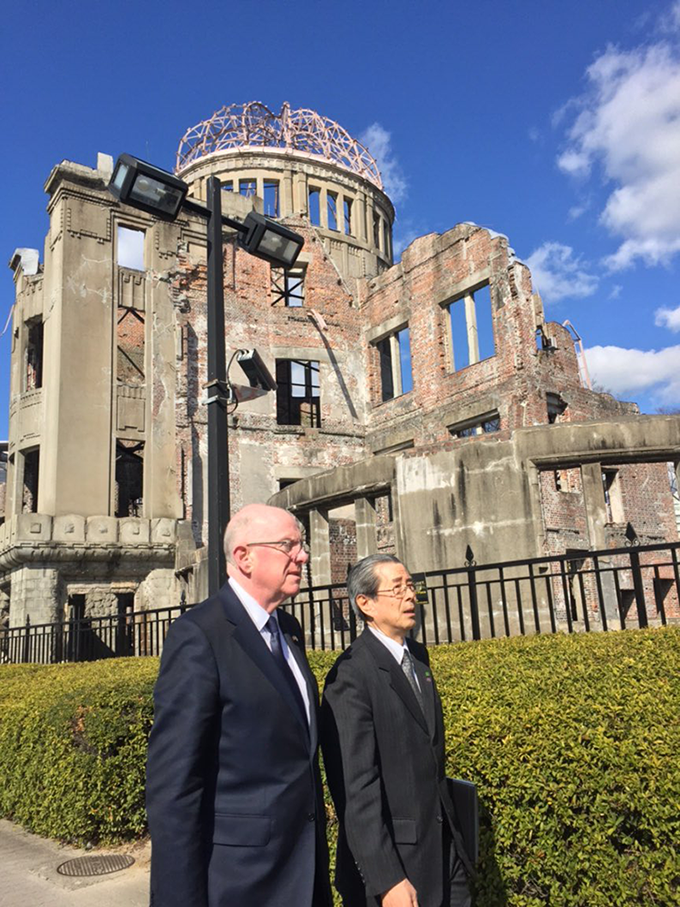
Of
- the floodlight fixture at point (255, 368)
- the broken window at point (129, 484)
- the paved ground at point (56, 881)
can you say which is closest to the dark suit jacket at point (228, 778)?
the paved ground at point (56, 881)

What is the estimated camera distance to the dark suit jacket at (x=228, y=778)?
7.12 ft

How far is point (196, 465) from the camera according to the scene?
80.8 feet

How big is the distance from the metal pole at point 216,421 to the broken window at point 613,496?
20.6 m

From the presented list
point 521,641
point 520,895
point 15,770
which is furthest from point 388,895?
point 15,770

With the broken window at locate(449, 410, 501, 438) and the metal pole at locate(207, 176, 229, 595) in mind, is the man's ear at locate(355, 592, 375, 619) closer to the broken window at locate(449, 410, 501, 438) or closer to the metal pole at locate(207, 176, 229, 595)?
the metal pole at locate(207, 176, 229, 595)

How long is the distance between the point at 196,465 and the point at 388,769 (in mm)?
22515

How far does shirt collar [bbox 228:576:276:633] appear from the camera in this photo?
258 cm

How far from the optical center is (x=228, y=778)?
2305 millimetres

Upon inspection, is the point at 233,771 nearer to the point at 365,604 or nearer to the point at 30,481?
the point at 365,604

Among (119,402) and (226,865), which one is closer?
(226,865)

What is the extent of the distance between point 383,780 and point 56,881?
3310 mm

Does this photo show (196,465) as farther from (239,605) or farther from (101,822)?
(239,605)

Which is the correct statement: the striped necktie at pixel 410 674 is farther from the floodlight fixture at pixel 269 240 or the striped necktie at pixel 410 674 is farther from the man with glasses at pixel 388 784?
the floodlight fixture at pixel 269 240

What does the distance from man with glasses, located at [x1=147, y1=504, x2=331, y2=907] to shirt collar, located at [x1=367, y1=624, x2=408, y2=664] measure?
1.77 feet
